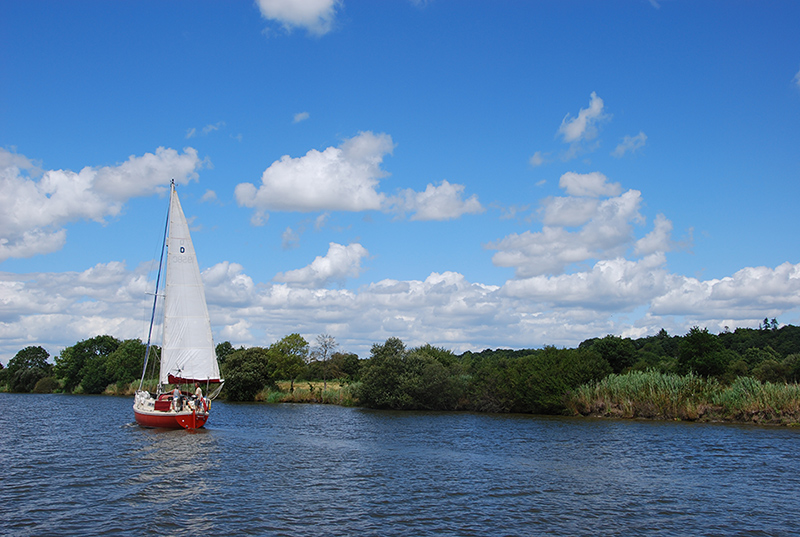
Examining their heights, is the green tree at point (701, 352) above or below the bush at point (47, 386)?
above

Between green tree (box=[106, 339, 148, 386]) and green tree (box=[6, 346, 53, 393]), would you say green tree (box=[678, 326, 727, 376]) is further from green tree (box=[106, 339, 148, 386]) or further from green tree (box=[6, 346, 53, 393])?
green tree (box=[6, 346, 53, 393])

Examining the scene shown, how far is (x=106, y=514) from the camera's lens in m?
19.8

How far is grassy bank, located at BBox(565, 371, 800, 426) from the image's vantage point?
4881 cm

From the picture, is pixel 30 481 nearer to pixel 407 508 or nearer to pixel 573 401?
pixel 407 508

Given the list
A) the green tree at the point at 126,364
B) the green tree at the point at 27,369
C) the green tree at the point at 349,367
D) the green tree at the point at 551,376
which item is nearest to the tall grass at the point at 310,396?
the green tree at the point at 349,367

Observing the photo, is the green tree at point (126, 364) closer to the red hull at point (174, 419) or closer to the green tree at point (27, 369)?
the green tree at point (27, 369)

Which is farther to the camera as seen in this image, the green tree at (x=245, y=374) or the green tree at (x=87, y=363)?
the green tree at (x=87, y=363)

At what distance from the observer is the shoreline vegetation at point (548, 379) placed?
53.3 m

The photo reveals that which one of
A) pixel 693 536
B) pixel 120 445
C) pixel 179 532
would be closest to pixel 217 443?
pixel 120 445

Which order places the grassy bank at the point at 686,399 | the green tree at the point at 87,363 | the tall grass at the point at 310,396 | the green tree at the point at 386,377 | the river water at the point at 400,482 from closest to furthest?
the river water at the point at 400,482 → the grassy bank at the point at 686,399 → the green tree at the point at 386,377 → the tall grass at the point at 310,396 → the green tree at the point at 87,363

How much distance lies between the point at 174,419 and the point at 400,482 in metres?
24.0

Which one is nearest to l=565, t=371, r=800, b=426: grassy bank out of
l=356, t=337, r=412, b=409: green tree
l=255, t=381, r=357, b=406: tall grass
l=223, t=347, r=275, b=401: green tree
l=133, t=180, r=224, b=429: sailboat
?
l=356, t=337, r=412, b=409: green tree

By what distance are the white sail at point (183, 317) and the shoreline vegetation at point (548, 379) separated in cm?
695

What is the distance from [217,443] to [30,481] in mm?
13177
